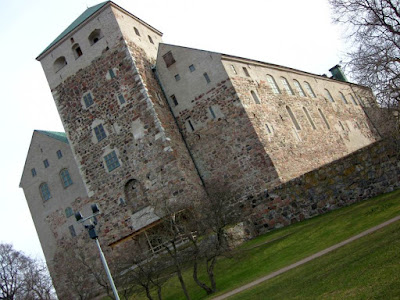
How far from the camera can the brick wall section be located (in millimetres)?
20203

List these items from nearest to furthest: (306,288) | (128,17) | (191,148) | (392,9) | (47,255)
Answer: (306,288)
(392,9)
(191,148)
(128,17)
(47,255)

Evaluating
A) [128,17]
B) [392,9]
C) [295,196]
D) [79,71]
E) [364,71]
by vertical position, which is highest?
[128,17]

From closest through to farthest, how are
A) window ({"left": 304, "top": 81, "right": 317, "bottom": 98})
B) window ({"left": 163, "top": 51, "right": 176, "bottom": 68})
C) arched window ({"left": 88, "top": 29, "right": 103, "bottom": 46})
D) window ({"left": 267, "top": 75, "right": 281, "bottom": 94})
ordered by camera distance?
window ({"left": 163, "top": 51, "right": 176, "bottom": 68}), arched window ({"left": 88, "top": 29, "right": 103, "bottom": 46}), window ({"left": 267, "top": 75, "right": 281, "bottom": 94}), window ({"left": 304, "top": 81, "right": 317, "bottom": 98})

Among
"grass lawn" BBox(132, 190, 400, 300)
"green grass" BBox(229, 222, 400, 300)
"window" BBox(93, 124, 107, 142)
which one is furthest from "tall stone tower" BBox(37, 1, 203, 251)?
"green grass" BBox(229, 222, 400, 300)

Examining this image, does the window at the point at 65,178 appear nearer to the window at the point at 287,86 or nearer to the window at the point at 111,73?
the window at the point at 111,73

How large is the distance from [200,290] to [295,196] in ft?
24.4

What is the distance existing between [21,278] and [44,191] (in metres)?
7.51

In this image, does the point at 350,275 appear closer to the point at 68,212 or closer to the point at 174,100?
the point at 174,100

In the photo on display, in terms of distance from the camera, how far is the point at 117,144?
3069 cm

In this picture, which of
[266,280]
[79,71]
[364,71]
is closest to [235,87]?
[79,71]

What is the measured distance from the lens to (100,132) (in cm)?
3164

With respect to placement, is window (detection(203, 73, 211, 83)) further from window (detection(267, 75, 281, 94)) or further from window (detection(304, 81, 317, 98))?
window (detection(304, 81, 317, 98))

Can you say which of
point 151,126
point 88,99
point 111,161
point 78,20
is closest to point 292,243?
point 151,126

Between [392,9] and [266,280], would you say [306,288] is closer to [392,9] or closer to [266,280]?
[266,280]
